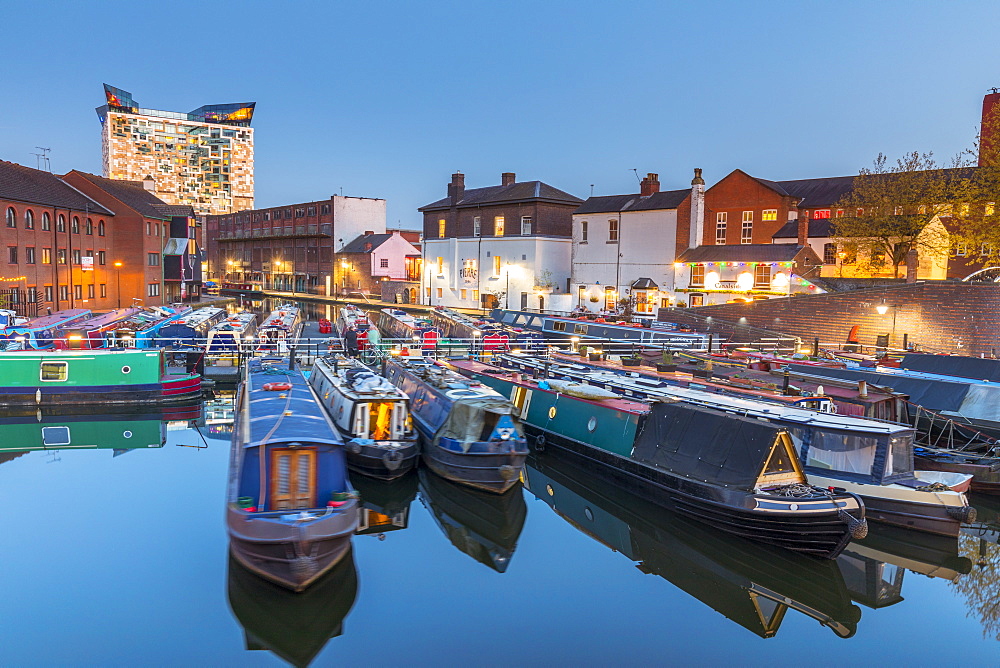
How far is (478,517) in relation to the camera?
15922 millimetres

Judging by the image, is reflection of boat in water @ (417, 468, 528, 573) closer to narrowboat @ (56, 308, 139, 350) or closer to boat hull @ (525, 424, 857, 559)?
boat hull @ (525, 424, 857, 559)

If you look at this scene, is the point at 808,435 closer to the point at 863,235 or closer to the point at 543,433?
the point at 543,433

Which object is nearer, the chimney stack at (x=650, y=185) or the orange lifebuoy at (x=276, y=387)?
the orange lifebuoy at (x=276, y=387)

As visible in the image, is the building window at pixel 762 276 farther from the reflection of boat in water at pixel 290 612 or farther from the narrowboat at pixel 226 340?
the reflection of boat in water at pixel 290 612

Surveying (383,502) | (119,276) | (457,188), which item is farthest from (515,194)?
(383,502)

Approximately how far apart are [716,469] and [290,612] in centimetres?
869

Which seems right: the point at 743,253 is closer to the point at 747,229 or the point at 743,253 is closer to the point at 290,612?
the point at 747,229

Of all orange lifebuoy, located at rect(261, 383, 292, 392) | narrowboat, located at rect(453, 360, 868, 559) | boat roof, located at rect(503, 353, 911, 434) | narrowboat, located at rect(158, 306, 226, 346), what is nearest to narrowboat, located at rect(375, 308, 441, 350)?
boat roof, located at rect(503, 353, 911, 434)

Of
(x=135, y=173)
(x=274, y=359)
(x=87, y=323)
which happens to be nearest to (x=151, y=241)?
(x=87, y=323)

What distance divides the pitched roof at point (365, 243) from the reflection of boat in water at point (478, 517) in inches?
2462

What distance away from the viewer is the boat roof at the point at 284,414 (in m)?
13.0

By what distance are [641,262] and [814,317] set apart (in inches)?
670

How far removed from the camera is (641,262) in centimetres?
4906

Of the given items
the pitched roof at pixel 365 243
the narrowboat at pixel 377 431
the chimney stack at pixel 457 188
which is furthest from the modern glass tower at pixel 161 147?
the narrowboat at pixel 377 431
